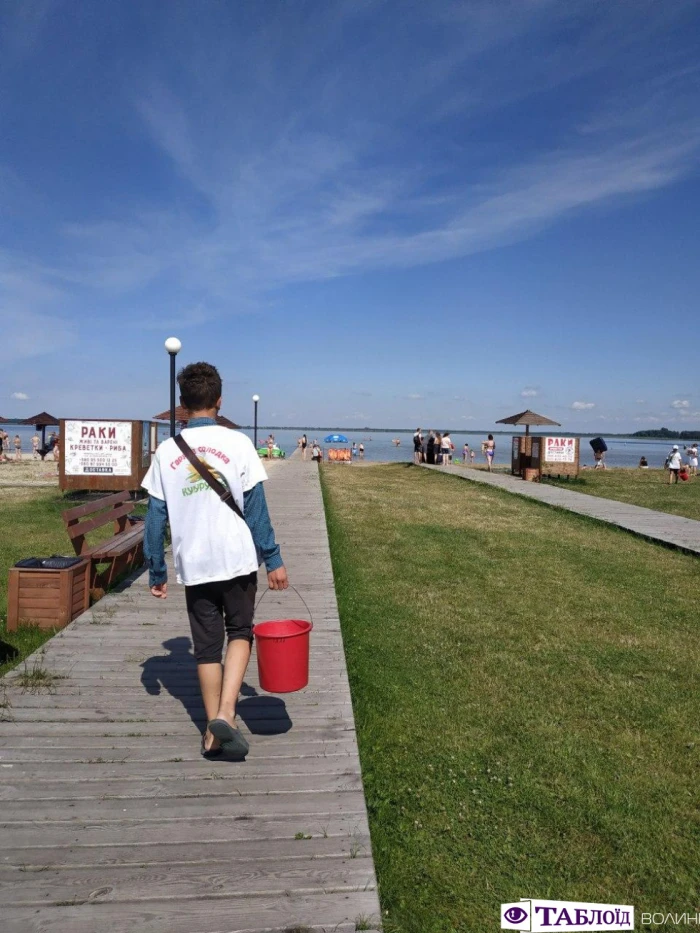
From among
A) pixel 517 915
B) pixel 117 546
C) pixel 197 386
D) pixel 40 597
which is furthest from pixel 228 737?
pixel 117 546

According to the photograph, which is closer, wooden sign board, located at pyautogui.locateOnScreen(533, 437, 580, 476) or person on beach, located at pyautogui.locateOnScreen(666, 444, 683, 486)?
person on beach, located at pyautogui.locateOnScreen(666, 444, 683, 486)

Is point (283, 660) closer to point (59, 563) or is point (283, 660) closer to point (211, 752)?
point (211, 752)

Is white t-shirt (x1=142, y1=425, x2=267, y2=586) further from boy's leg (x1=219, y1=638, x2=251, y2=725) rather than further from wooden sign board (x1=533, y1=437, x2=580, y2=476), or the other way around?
wooden sign board (x1=533, y1=437, x2=580, y2=476)

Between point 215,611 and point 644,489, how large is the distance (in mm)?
20554

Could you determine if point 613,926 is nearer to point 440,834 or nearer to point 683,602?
point 440,834

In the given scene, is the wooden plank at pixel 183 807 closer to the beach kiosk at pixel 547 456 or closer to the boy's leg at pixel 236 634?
the boy's leg at pixel 236 634

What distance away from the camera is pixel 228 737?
299cm

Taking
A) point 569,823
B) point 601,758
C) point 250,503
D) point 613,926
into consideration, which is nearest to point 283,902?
point 613,926

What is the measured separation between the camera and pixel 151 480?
309 centimetres

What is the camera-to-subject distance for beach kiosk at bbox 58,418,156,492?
16.0 metres

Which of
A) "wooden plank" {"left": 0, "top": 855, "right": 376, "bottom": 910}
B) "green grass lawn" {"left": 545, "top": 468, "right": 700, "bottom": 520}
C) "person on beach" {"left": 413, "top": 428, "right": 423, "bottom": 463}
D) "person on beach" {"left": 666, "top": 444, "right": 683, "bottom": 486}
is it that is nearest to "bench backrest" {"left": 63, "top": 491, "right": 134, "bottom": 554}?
"wooden plank" {"left": 0, "top": 855, "right": 376, "bottom": 910}

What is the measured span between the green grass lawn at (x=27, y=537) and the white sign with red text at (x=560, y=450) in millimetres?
15100

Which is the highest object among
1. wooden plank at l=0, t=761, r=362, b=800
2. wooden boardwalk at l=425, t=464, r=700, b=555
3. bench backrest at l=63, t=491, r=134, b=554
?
bench backrest at l=63, t=491, r=134, b=554

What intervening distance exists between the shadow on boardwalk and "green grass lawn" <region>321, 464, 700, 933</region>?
52cm
